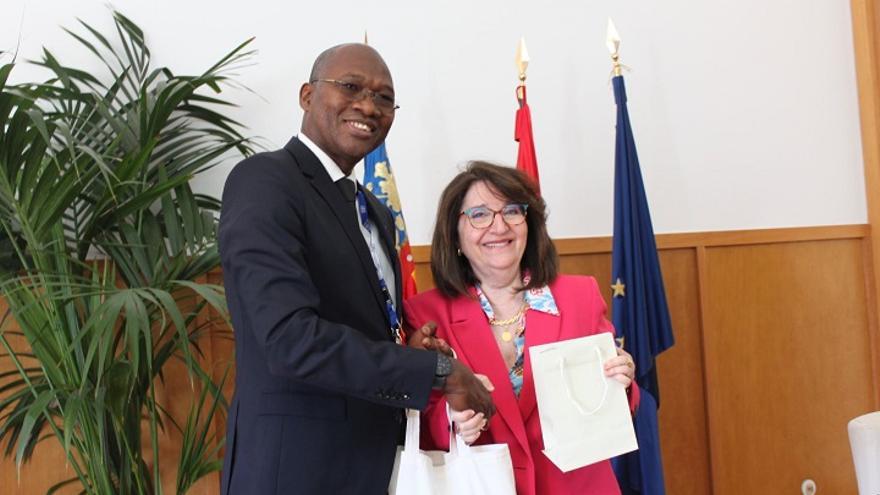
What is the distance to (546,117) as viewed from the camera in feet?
12.3

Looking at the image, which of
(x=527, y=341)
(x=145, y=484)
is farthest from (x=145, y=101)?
(x=527, y=341)

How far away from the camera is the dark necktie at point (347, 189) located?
1.76m

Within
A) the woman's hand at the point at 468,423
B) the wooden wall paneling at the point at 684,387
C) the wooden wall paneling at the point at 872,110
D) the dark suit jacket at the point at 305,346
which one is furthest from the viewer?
the wooden wall paneling at the point at 872,110

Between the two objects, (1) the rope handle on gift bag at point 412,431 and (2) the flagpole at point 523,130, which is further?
(2) the flagpole at point 523,130

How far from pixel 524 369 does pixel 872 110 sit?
295cm

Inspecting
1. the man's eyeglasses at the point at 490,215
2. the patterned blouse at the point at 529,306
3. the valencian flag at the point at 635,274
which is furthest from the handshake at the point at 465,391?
the valencian flag at the point at 635,274

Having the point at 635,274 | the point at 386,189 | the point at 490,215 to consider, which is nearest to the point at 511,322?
the point at 490,215

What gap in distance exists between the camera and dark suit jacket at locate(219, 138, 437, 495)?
4.91ft

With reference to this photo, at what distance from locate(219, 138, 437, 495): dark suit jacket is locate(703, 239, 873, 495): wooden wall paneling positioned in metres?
2.59

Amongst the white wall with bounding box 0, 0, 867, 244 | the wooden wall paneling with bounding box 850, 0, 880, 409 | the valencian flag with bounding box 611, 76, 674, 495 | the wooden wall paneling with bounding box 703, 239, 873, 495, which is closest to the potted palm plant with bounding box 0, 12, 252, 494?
the white wall with bounding box 0, 0, 867, 244

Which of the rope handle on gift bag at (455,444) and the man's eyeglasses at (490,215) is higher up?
the man's eyeglasses at (490,215)

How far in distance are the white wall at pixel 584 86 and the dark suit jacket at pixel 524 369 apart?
1.45 m

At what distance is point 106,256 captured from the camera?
2.74 m

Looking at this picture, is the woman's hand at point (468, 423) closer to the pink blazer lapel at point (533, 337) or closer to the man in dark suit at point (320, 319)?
the man in dark suit at point (320, 319)
